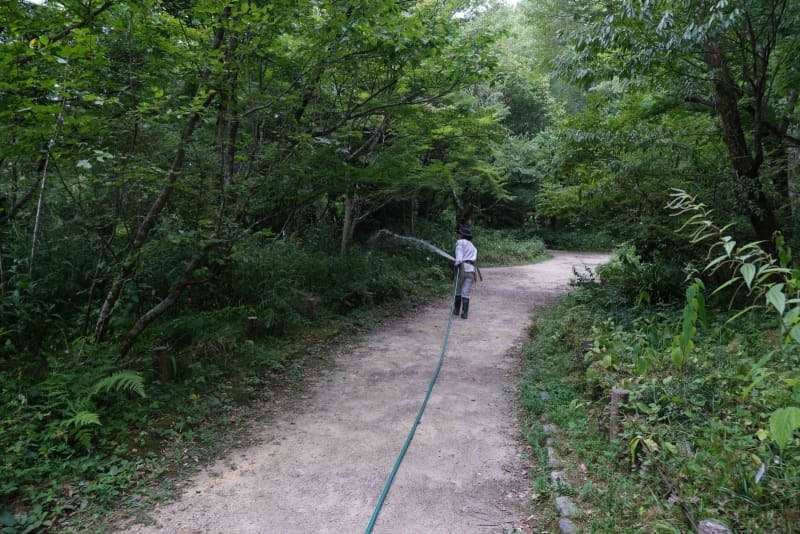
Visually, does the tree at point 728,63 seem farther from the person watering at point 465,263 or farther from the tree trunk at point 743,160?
the person watering at point 465,263

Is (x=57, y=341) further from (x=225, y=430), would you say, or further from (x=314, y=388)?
(x=314, y=388)

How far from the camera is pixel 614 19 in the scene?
5438 mm

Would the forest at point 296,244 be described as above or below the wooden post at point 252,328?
above

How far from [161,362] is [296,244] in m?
5.25

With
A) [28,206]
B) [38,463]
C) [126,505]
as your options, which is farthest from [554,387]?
[28,206]

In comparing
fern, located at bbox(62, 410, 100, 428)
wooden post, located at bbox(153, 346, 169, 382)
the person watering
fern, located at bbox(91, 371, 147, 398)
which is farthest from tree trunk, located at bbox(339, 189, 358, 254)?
fern, located at bbox(62, 410, 100, 428)

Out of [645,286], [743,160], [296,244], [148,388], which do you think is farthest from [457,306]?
[148,388]

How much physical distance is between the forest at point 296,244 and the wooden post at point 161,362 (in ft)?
0.06

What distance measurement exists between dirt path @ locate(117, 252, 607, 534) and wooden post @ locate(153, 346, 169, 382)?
1.23 meters

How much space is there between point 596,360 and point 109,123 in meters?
5.23

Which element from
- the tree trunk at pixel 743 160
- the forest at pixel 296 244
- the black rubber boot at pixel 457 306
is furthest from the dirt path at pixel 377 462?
the tree trunk at pixel 743 160

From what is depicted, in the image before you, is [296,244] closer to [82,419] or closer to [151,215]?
[151,215]

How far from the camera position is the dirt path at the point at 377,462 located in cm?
308

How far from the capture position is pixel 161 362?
4824 mm
